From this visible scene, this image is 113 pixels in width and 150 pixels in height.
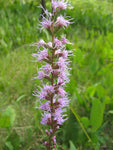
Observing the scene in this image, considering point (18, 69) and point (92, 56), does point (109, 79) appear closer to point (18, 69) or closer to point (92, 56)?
point (92, 56)

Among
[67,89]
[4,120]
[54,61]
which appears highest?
[54,61]

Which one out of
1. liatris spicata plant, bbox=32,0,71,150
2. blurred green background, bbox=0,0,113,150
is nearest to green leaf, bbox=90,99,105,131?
blurred green background, bbox=0,0,113,150

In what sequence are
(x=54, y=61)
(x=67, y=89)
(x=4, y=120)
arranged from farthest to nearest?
(x=4, y=120), (x=67, y=89), (x=54, y=61)

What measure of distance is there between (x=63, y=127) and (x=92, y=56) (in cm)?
126

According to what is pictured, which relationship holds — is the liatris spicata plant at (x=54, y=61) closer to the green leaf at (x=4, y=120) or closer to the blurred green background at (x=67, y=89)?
the blurred green background at (x=67, y=89)

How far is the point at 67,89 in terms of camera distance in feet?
3.84

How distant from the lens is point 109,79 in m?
2.30

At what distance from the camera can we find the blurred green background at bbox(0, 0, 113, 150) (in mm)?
1656

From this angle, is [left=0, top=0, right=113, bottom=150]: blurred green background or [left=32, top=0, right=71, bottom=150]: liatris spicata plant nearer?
[left=32, top=0, right=71, bottom=150]: liatris spicata plant

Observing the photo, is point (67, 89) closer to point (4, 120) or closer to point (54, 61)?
point (54, 61)

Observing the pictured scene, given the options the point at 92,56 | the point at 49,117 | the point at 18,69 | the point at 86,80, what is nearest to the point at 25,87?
the point at 18,69

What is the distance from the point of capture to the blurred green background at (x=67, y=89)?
1.66 meters

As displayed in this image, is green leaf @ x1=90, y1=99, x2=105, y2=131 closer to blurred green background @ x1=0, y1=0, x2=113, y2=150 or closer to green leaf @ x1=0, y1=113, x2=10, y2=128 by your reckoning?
blurred green background @ x1=0, y1=0, x2=113, y2=150

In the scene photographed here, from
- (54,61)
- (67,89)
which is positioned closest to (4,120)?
(67,89)
